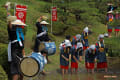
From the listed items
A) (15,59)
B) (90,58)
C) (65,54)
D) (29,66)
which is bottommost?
(90,58)

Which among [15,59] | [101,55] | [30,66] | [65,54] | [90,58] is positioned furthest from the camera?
[101,55]

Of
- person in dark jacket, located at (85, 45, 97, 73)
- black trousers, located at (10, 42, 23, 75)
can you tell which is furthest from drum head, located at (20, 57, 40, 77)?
person in dark jacket, located at (85, 45, 97, 73)

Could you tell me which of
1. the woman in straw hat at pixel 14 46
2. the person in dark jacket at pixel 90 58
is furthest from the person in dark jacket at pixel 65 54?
the woman in straw hat at pixel 14 46

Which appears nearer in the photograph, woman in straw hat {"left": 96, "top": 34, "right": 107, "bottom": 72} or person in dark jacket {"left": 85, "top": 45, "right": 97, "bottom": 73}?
person in dark jacket {"left": 85, "top": 45, "right": 97, "bottom": 73}

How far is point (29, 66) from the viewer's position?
5.75m

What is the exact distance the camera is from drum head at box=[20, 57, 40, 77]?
5.75 metres

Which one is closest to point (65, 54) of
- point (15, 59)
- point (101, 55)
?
point (101, 55)

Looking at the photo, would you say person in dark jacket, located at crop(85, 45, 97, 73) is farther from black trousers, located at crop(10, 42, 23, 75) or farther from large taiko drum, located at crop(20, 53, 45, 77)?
black trousers, located at crop(10, 42, 23, 75)

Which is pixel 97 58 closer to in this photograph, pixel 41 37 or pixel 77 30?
pixel 41 37

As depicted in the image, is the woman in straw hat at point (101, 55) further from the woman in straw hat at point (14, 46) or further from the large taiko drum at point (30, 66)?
the woman in straw hat at point (14, 46)

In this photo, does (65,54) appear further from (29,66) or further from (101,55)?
(29,66)

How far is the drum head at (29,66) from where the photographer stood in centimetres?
575

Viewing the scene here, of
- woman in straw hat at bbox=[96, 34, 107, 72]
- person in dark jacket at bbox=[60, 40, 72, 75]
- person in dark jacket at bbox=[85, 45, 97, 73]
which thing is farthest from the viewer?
woman in straw hat at bbox=[96, 34, 107, 72]

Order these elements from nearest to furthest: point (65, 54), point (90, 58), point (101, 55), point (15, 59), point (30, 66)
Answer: point (30, 66), point (15, 59), point (65, 54), point (90, 58), point (101, 55)
